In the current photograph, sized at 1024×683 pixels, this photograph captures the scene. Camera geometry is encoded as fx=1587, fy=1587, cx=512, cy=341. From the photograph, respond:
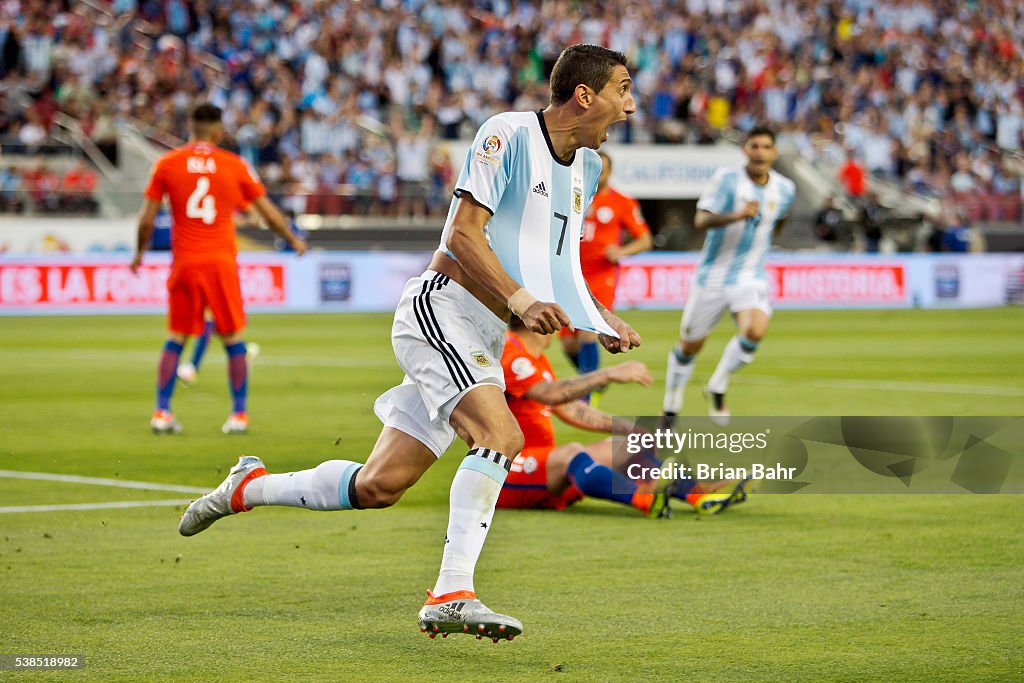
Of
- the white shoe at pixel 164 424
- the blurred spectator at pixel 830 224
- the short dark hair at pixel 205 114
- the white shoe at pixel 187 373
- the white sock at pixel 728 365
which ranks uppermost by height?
the short dark hair at pixel 205 114

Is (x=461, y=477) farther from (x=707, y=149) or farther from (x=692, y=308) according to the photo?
(x=707, y=149)

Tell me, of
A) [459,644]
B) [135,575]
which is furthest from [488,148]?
[135,575]

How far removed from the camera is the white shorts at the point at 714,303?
1345 cm

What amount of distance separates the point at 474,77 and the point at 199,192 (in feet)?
82.5

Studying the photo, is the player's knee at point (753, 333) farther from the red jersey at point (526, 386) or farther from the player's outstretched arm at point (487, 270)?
the player's outstretched arm at point (487, 270)

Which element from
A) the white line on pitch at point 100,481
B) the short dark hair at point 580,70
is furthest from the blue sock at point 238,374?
the short dark hair at point 580,70

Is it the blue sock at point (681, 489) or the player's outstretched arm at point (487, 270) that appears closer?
the player's outstretched arm at point (487, 270)

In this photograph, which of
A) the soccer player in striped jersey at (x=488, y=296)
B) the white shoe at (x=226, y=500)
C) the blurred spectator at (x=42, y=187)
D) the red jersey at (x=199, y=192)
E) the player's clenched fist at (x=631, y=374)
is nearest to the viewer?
the soccer player in striped jersey at (x=488, y=296)

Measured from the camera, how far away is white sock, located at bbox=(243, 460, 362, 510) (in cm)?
618

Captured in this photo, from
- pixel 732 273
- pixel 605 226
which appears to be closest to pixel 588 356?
pixel 605 226

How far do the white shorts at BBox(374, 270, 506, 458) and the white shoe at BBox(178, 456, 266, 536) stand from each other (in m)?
0.80

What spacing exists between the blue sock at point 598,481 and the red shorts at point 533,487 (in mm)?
184

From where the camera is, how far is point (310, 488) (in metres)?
6.27

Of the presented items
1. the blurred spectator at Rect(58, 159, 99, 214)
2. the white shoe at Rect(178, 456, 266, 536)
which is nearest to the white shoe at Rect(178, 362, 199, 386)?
the white shoe at Rect(178, 456, 266, 536)
